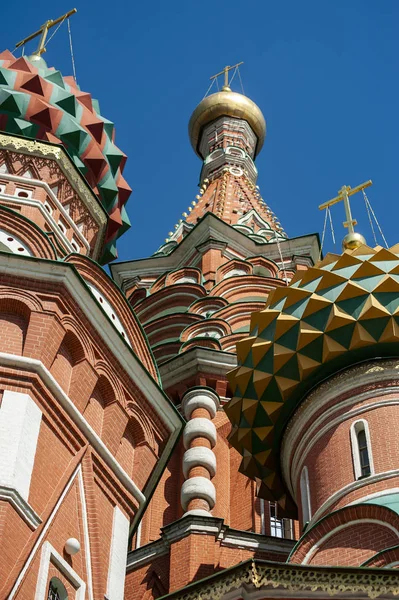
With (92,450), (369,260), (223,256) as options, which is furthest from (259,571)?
(223,256)

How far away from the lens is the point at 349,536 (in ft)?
41.4

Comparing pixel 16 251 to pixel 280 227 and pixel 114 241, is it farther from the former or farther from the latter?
pixel 280 227

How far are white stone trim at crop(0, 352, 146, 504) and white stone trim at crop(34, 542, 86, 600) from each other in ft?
4.94

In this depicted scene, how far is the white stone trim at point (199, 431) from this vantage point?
1631cm

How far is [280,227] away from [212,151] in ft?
17.2

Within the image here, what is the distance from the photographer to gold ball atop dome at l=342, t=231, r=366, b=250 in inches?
678

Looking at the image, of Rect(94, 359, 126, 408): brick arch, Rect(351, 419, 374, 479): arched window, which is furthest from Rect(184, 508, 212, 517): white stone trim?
Rect(94, 359, 126, 408): brick arch

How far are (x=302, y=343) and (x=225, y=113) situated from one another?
1932 cm

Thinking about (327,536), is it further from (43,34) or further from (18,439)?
(43,34)

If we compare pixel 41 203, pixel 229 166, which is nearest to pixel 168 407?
pixel 41 203

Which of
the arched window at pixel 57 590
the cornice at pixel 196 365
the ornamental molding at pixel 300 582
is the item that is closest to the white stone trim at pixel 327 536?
the arched window at pixel 57 590

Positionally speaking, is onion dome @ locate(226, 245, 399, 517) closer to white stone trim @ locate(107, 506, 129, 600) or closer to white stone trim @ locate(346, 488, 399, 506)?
white stone trim @ locate(346, 488, 399, 506)

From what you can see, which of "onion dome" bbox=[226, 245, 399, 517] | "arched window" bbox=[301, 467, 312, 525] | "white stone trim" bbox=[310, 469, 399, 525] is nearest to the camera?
"white stone trim" bbox=[310, 469, 399, 525]

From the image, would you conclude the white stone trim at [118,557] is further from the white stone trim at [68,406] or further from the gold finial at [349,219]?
the gold finial at [349,219]
